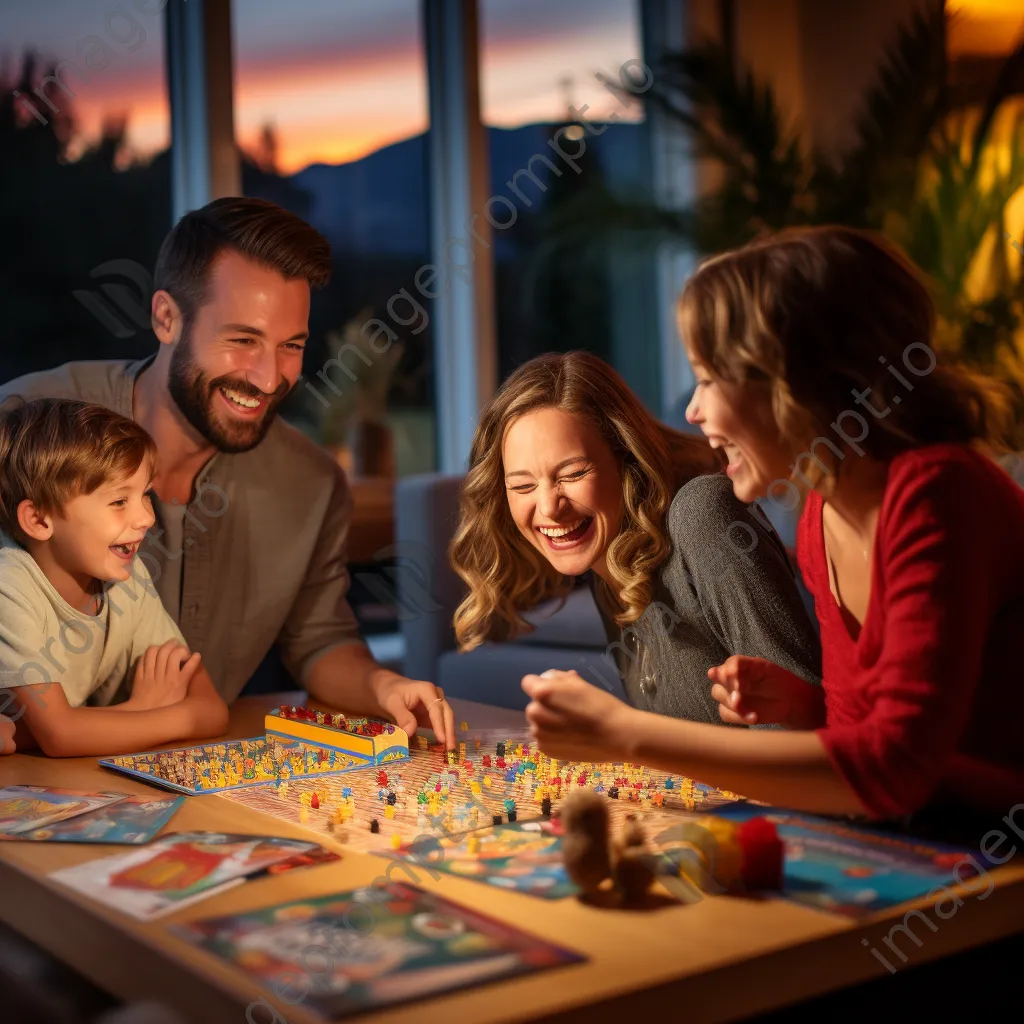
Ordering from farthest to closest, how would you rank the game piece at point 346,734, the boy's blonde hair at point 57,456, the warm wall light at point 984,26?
the warm wall light at point 984,26, the boy's blonde hair at point 57,456, the game piece at point 346,734

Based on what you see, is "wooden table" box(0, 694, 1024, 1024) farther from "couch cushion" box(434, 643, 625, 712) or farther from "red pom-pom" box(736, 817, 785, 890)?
"couch cushion" box(434, 643, 625, 712)

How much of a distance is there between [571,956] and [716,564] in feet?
2.45

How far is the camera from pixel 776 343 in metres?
1.11

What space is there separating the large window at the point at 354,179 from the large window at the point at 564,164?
12.4 inches

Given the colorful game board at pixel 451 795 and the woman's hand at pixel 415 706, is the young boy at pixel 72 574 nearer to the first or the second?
the woman's hand at pixel 415 706

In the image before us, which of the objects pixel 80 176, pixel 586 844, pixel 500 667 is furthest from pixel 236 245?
pixel 80 176

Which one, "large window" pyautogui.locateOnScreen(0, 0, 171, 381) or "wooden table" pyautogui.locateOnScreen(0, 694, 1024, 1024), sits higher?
"large window" pyautogui.locateOnScreen(0, 0, 171, 381)

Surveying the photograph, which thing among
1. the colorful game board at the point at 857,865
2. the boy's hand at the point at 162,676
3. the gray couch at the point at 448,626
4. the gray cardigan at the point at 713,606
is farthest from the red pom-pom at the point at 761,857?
the gray couch at the point at 448,626

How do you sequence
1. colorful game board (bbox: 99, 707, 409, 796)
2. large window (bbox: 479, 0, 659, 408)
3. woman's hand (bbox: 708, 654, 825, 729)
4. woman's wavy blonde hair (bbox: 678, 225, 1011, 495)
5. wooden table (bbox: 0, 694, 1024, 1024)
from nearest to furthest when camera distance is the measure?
wooden table (bbox: 0, 694, 1024, 1024), woman's wavy blonde hair (bbox: 678, 225, 1011, 495), woman's hand (bbox: 708, 654, 825, 729), colorful game board (bbox: 99, 707, 409, 796), large window (bbox: 479, 0, 659, 408)

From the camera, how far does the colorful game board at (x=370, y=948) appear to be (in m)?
0.85

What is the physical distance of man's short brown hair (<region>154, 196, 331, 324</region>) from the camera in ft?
6.57

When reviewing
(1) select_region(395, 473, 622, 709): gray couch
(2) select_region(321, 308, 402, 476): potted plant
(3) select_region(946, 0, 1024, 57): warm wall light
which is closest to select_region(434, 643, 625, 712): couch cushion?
(1) select_region(395, 473, 622, 709): gray couch

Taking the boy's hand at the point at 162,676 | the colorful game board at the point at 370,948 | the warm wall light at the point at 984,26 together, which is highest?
the warm wall light at the point at 984,26

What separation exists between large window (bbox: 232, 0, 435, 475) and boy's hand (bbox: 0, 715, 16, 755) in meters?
2.66
